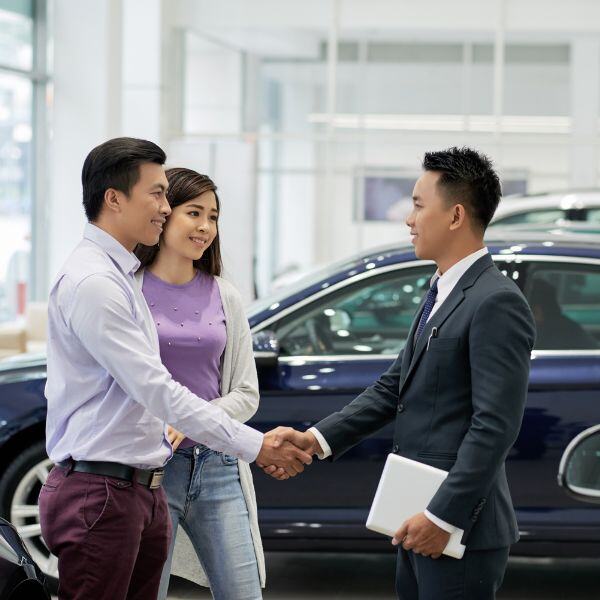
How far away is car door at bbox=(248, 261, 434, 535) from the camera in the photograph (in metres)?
4.99

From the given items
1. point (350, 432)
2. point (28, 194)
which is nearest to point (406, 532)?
point (350, 432)

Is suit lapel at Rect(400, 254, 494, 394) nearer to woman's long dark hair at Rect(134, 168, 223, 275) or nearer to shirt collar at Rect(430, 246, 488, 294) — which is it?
shirt collar at Rect(430, 246, 488, 294)

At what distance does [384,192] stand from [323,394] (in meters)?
14.7

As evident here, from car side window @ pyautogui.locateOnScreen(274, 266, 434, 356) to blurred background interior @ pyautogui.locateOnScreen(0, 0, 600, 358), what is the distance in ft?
34.1

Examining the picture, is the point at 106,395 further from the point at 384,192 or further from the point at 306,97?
the point at 306,97

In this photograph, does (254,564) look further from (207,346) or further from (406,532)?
(406,532)

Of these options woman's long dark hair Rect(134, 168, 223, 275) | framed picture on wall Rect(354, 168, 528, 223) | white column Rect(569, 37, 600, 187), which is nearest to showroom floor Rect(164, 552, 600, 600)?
woman's long dark hair Rect(134, 168, 223, 275)

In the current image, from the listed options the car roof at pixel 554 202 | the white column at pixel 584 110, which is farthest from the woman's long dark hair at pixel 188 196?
the white column at pixel 584 110

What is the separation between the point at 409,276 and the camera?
5242 millimetres

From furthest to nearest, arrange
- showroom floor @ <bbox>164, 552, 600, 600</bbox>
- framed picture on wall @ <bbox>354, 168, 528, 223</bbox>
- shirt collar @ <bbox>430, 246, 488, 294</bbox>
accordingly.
Answer: framed picture on wall @ <bbox>354, 168, 528, 223</bbox>, showroom floor @ <bbox>164, 552, 600, 600</bbox>, shirt collar @ <bbox>430, 246, 488, 294</bbox>

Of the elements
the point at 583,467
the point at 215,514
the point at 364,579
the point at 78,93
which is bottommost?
the point at 364,579

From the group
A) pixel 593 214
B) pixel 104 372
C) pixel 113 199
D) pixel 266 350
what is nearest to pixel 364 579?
pixel 266 350

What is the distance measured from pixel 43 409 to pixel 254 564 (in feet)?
6.00

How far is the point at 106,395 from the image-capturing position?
287 centimetres
